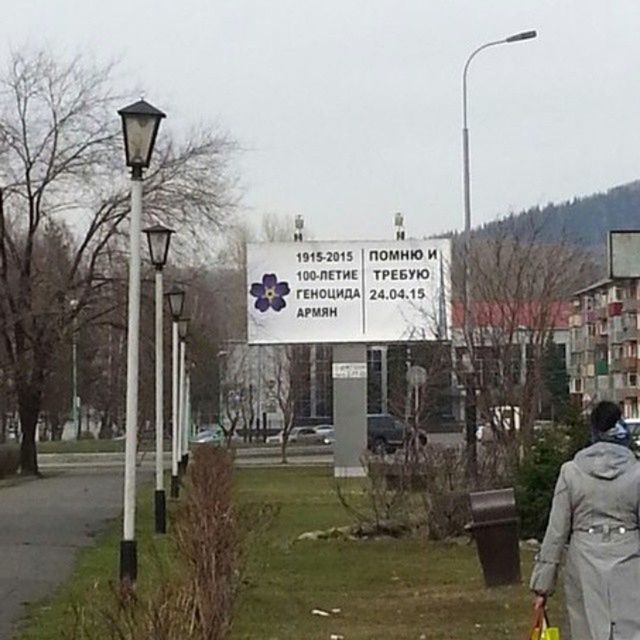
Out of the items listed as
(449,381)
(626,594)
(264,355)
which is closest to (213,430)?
(264,355)

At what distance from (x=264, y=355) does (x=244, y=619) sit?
74407 millimetres

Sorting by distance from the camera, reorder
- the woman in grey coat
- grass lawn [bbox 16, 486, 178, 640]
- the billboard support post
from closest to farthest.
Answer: the woman in grey coat < grass lawn [bbox 16, 486, 178, 640] < the billboard support post

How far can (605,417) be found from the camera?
30.5ft

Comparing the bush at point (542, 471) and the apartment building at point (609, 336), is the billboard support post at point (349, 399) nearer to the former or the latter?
the bush at point (542, 471)

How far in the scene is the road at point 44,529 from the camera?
16844 millimetres

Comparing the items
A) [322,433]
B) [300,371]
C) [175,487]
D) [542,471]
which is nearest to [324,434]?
[322,433]

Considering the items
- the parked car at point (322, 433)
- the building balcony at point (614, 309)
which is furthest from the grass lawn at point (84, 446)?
the building balcony at point (614, 309)

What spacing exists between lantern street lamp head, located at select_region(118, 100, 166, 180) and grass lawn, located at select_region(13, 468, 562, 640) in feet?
12.0

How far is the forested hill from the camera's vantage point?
42000mm

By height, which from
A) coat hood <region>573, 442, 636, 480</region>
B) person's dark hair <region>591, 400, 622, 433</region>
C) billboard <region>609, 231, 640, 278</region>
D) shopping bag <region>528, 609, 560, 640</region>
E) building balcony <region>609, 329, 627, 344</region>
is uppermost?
building balcony <region>609, 329, 627, 344</region>

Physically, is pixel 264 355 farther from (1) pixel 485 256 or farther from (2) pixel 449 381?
(1) pixel 485 256

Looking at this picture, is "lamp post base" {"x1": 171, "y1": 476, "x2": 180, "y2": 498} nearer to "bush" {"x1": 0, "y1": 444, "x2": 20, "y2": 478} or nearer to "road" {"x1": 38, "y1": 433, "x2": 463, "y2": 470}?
"bush" {"x1": 0, "y1": 444, "x2": 20, "y2": 478}

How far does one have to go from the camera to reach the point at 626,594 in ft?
29.6

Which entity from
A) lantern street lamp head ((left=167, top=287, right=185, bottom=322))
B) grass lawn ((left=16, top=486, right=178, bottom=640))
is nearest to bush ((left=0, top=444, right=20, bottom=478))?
lantern street lamp head ((left=167, top=287, right=185, bottom=322))
